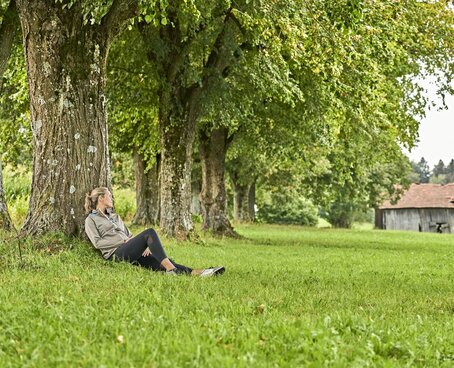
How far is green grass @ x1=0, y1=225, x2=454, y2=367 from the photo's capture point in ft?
17.2

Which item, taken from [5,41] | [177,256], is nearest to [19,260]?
[177,256]

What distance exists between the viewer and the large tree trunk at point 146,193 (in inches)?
1211

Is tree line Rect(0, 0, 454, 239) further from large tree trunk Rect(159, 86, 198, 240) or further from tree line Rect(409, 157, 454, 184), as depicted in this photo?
tree line Rect(409, 157, 454, 184)

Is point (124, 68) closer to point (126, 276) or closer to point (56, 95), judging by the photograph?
point (56, 95)

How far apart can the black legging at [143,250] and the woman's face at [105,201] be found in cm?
82

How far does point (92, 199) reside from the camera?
438 inches

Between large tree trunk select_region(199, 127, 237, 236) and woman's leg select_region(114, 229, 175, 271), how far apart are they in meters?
16.8

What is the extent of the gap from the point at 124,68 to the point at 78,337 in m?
16.2

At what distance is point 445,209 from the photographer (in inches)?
3059

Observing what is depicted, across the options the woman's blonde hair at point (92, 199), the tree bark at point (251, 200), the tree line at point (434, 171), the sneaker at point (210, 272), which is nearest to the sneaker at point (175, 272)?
the sneaker at point (210, 272)

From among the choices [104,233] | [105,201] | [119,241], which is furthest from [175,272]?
[105,201]

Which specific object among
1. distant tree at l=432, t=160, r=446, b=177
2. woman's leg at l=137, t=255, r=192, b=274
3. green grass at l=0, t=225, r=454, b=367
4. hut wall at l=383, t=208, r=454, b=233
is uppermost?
distant tree at l=432, t=160, r=446, b=177

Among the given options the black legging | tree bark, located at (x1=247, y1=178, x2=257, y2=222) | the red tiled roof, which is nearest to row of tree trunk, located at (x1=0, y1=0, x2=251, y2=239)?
→ the black legging

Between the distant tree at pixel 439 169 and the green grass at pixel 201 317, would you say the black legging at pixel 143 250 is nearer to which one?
the green grass at pixel 201 317
